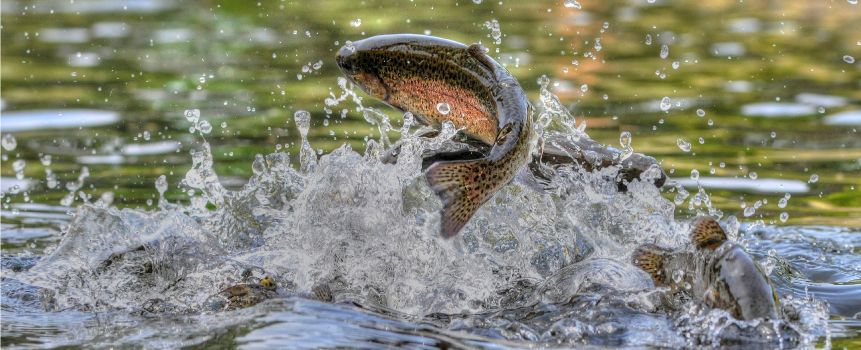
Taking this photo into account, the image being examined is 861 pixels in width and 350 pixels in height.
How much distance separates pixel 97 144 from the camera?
10.3m

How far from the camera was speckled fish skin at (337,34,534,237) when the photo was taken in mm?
5254

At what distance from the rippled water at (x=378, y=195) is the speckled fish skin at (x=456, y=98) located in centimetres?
26

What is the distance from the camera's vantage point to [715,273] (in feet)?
17.2

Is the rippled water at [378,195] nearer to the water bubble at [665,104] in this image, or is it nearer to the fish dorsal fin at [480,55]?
the water bubble at [665,104]

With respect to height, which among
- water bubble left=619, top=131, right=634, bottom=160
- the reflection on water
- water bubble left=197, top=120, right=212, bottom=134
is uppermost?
the reflection on water

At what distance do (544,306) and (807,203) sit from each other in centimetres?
364

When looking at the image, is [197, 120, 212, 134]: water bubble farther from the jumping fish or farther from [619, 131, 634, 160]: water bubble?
the jumping fish

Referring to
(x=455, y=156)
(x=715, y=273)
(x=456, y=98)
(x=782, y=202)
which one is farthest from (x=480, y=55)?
(x=782, y=202)

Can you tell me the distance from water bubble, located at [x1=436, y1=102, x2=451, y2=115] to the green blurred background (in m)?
2.20

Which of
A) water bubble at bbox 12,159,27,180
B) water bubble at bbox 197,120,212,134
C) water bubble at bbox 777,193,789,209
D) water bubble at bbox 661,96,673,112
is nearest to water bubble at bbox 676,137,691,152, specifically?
water bubble at bbox 661,96,673,112

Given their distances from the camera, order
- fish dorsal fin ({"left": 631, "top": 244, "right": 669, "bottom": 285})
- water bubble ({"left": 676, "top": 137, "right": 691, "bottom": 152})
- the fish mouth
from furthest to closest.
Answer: water bubble ({"left": 676, "top": 137, "right": 691, "bottom": 152}) < the fish mouth < fish dorsal fin ({"left": 631, "top": 244, "right": 669, "bottom": 285})

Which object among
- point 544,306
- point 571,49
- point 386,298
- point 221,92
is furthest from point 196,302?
point 571,49

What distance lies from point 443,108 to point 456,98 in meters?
0.14

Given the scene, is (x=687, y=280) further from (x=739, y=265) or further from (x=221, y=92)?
(x=221, y=92)
